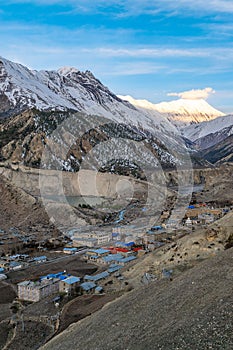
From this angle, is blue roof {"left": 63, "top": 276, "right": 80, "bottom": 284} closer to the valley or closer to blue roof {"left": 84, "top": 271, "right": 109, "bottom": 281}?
the valley

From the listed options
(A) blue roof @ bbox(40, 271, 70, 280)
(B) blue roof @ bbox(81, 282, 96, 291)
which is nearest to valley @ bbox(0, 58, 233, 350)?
(B) blue roof @ bbox(81, 282, 96, 291)

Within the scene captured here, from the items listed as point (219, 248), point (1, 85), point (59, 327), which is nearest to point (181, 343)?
point (59, 327)

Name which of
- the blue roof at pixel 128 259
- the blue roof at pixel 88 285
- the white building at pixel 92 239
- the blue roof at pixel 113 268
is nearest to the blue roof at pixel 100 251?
the white building at pixel 92 239

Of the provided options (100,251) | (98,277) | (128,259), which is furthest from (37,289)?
(100,251)

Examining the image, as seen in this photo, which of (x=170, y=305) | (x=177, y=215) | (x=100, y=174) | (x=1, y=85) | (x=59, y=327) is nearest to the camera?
(x=170, y=305)

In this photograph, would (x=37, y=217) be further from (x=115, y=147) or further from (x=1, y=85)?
(x=1, y=85)

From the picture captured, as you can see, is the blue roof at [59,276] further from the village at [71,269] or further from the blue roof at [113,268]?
the blue roof at [113,268]
